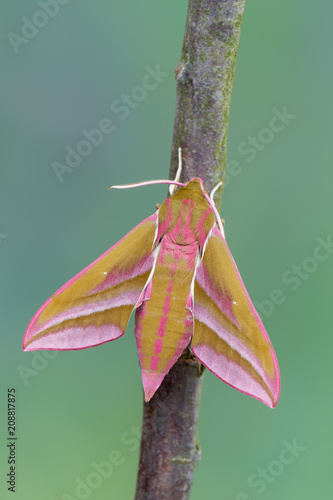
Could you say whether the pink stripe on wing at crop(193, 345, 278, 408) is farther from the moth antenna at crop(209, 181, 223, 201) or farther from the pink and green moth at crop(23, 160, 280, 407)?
the moth antenna at crop(209, 181, 223, 201)

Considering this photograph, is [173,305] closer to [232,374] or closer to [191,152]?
[232,374]

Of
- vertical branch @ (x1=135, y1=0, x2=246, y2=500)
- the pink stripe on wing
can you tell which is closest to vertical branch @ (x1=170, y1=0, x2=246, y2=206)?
vertical branch @ (x1=135, y1=0, x2=246, y2=500)

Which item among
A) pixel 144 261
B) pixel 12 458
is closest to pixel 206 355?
pixel 144 261

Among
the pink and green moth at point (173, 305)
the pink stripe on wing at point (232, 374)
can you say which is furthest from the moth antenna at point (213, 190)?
the pink stripe on wing at point (232, 374)

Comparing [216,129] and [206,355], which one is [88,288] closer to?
[206,355]

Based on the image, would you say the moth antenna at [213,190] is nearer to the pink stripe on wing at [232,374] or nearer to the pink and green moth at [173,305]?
the pink and green moth at [173,305]

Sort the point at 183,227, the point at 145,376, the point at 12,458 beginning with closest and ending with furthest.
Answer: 1. the point at 145,376
2. the point at 183,227
3. the point at 12,458
